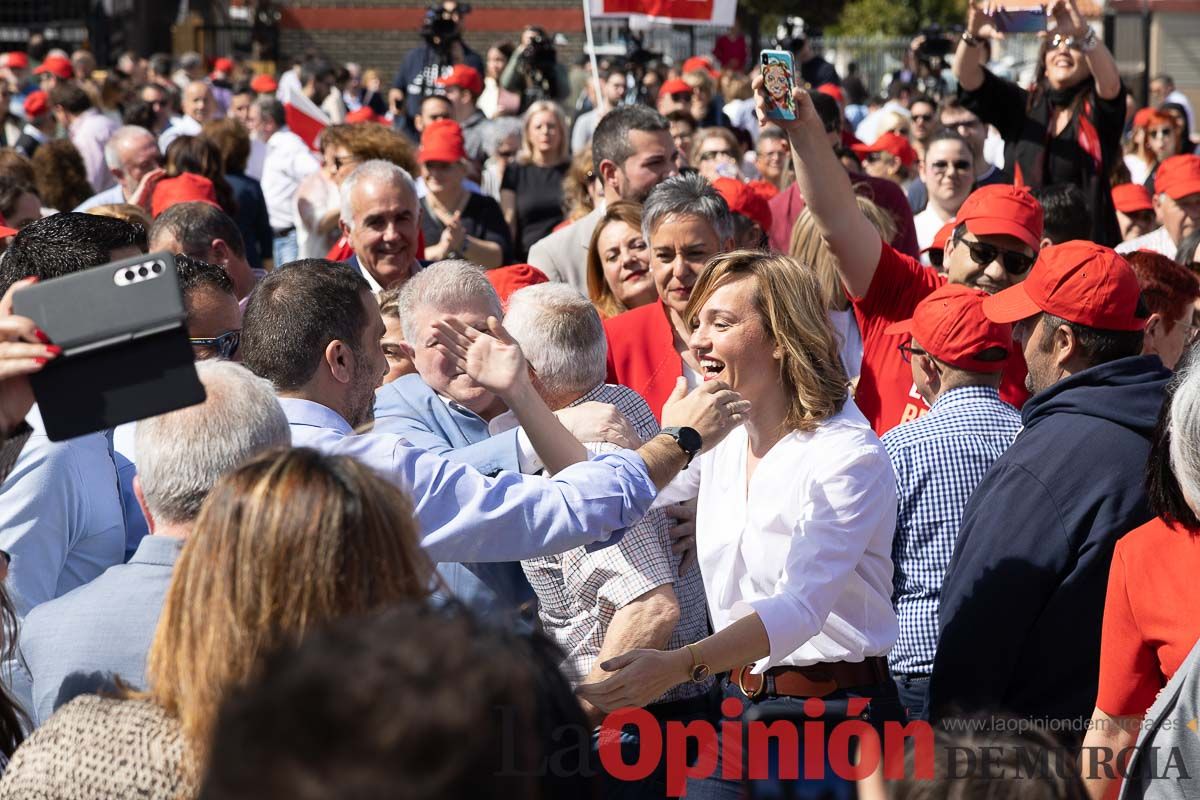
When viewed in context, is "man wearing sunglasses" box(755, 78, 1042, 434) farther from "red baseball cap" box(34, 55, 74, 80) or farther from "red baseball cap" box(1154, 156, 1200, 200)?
"red baseball cap" box(34, 55, 74, 80)

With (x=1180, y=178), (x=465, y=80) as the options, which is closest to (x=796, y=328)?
(x=1180, y=178)

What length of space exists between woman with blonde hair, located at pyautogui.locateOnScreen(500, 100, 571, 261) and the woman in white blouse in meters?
5.98

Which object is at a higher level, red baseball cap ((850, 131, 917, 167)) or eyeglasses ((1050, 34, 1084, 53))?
eyeglasses ((1050, 34, 1084, 53))

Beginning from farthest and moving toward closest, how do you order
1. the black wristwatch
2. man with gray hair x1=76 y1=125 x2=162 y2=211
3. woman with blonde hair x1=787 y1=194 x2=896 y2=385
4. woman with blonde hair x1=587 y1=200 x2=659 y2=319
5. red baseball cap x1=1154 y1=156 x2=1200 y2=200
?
man with gray hair x1=76 y1=125 x2=162 y2=211
red baseball cap x1=1154 y1=156 x2=1200 y2=200
woman with blonde hair x1=587 y1=200 x2=659 y2=319
woman with blonde hair x1=787 y1=194 x2=896 y2=385
the black wristwatch

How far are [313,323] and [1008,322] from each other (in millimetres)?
1896

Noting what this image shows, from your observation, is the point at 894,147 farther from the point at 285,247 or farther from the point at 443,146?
the point at 285,247

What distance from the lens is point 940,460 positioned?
12.7 feet

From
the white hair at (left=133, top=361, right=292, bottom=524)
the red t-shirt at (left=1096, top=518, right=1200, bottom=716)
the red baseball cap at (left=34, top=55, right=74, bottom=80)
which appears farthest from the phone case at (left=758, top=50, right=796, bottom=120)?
the red baseball cap at (left=34, top=55, right=74, bottom=80)

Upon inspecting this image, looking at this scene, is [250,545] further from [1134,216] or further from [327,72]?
[327,72]

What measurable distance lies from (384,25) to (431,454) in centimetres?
2875

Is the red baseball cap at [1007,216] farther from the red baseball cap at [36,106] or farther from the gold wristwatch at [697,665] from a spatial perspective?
the red baseball cap at [36,106]

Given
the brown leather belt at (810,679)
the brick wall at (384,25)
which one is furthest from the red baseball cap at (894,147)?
the brick wall at (384,25)

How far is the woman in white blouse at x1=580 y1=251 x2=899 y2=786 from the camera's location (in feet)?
10.7

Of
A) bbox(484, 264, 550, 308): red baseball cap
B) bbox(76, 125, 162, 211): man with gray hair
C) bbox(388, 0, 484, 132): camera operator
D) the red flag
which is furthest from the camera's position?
bbox(388, 0, 484, 132): camera operator
